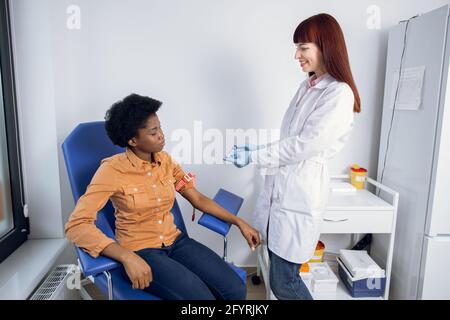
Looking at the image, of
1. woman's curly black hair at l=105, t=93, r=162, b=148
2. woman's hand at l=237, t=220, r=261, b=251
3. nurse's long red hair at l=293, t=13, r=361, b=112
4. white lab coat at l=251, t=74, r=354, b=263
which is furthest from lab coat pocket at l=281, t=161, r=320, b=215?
woman's curly black hair at l=105, t=93, r=162, b=148

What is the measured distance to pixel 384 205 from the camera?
1.82 metres

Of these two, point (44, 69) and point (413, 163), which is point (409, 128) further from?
point (44, 69)

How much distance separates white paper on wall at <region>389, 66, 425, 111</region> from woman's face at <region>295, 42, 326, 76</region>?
0.66 meters

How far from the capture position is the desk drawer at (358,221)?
1.78 meters

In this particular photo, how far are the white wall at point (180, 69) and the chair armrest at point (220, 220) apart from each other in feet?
1.73

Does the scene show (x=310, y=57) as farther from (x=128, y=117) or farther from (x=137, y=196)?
(x=137, y=196)

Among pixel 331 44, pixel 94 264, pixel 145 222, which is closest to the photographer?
pixel 94 264

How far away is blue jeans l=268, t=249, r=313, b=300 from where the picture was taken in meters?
1.43

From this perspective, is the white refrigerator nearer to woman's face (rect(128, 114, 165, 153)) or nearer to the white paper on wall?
the white paper on wall

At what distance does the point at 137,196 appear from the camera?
1.34 meters

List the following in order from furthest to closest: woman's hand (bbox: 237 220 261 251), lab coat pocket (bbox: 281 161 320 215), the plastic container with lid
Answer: the plastic container with lid
woman's hand (bbox: 237 220 261 251)
lab coat pocket (bbox: 281 161 320 215)

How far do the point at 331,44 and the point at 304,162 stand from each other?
468mm

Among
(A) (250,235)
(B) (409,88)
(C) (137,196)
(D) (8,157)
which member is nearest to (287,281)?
(A) (250,235)

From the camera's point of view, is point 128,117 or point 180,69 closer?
point 128,117
